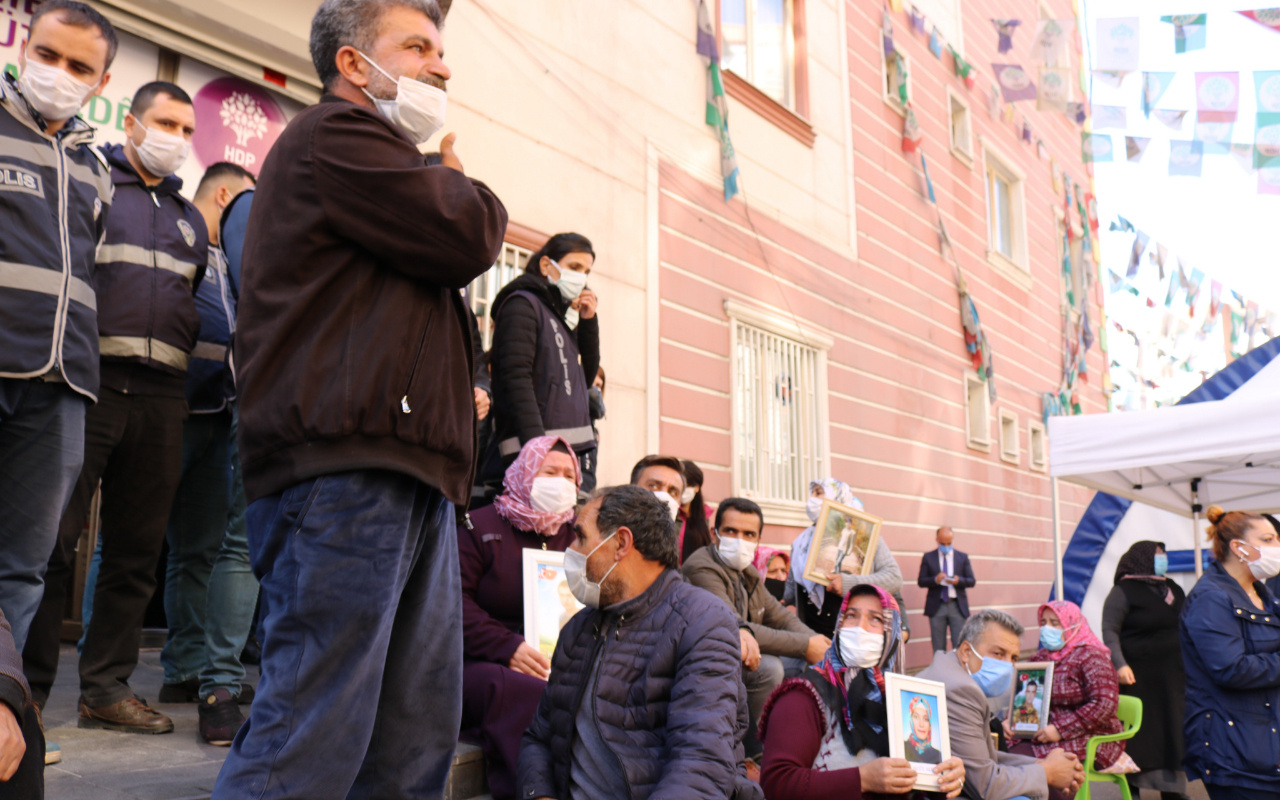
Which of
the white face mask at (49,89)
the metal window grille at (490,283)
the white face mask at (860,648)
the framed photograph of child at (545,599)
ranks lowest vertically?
the white face mask at (860,648)

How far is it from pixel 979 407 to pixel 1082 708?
9083 millimetres

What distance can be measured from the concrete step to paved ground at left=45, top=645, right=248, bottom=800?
76 cm

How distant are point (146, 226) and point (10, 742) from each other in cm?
235

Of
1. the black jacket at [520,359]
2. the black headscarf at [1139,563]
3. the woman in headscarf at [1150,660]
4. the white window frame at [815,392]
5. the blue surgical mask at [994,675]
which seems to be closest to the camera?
the black jacket at [520,359]

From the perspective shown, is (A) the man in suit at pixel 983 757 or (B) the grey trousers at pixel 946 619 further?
(B) the grey trousers at pixel 946 619

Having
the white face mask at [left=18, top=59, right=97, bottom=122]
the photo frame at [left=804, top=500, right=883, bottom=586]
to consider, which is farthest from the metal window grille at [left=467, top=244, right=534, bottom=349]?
the white face mask at [left=18, top=59, right=97, bottom=122]

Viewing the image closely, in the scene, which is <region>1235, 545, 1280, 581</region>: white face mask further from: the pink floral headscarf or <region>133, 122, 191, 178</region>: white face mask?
<region>133, 122, 191, 178</region>: white face mask

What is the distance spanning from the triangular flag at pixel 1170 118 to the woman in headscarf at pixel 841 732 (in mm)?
9510

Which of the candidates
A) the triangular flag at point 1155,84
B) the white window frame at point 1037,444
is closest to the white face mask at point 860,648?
the triangular flag at point 1155,84

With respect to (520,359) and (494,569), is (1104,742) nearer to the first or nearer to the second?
(494,569)

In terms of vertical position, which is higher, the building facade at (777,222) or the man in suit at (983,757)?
the building facade at (777,222)

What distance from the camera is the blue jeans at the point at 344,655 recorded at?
1628 mm

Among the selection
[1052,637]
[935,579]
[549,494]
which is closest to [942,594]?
[935,579]

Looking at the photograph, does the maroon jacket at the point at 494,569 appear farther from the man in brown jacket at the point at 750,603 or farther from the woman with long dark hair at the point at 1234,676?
the woman with long dark hair at the point at 1234,676
